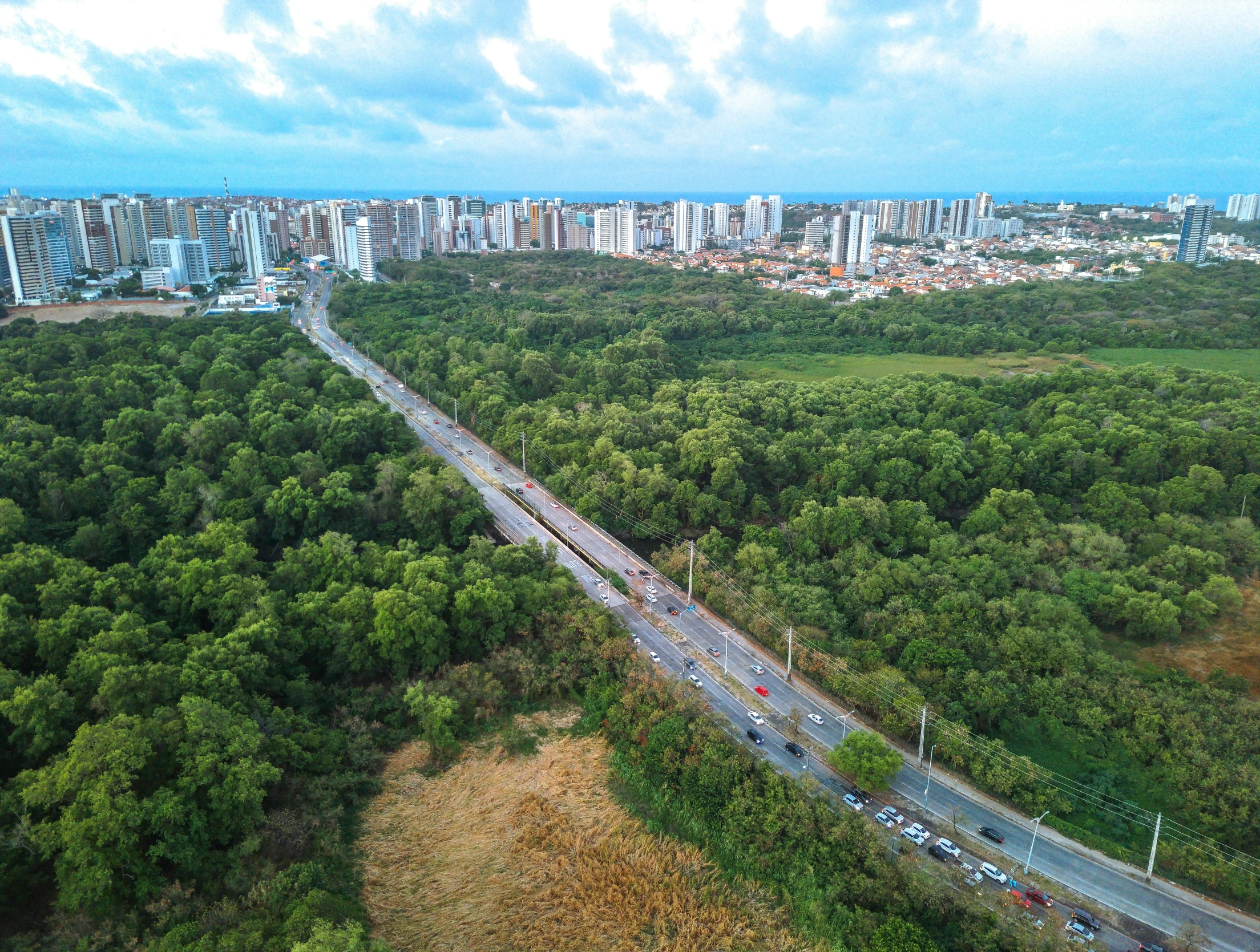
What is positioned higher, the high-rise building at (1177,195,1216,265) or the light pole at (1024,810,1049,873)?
the high-rise building at (1177,195,1216,265)

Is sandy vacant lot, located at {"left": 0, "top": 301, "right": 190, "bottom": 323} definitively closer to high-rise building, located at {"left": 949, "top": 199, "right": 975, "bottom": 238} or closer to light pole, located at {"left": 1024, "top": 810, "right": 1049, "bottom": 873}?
light pole, located at {"left": 1024, "top": 810, "right": 1049, "bottom": 873}

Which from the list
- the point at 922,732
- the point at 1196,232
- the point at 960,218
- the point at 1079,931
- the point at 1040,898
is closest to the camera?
the point at 1079,931

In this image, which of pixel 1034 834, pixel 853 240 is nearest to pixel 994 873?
pixel 1034 834

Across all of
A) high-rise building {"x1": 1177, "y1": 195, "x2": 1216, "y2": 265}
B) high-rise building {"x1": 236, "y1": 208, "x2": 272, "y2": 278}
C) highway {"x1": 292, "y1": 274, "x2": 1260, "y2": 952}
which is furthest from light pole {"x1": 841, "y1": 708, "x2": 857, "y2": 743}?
high-rise building {"x1": 1177, "y1": 195, "x2": 1216, "y2": 265}

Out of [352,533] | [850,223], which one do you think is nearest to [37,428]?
[352,533]

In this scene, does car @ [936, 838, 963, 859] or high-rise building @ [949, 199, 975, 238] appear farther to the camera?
high-rise building @ [949, 199, 975, 238]

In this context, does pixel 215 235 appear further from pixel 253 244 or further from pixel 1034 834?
pixel 1034 834
